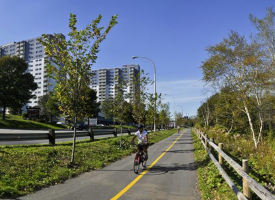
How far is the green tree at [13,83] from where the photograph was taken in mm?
48406

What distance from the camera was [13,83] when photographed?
49.6 meters

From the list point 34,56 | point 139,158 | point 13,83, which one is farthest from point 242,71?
point 34,56

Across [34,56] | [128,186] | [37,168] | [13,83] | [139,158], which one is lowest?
[128,186]

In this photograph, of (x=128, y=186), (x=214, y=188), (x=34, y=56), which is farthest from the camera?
(x=34, y=56)

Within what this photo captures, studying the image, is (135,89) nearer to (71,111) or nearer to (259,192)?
(71,111)

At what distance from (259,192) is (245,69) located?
58.9ft

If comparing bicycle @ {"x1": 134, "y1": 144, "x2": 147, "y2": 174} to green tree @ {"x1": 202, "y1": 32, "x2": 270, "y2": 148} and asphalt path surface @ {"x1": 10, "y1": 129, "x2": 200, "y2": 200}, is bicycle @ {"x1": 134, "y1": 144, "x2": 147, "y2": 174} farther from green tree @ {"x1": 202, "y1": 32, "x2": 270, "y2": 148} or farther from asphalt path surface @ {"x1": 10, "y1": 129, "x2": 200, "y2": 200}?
green tree @ {"x1": 202, "y1": 32, "x2": 270, "y2": 148}

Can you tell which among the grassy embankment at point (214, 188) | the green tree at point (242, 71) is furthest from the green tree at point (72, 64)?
the green tree at point (242, 71)

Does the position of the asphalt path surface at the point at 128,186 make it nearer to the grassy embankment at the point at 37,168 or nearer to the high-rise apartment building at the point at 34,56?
the grassy embankment at the point at 37,168

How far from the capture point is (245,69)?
19922 millimetres

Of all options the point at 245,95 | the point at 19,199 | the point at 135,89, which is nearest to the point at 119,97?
the point at 135,89

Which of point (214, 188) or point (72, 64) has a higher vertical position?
point (72, 64)

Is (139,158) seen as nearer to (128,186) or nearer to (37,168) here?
(128,186)

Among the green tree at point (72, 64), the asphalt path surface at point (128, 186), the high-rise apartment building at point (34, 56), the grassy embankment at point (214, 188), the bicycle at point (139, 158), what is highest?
the high-rise apartment building at point (34, 56)
